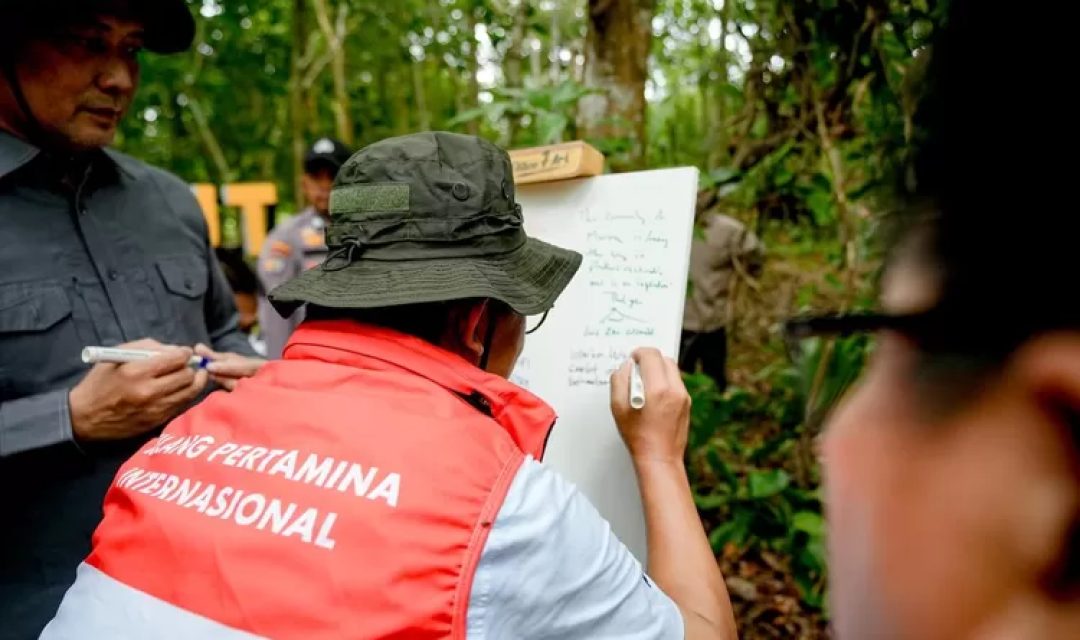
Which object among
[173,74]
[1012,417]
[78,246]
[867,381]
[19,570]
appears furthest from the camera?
[173,74]

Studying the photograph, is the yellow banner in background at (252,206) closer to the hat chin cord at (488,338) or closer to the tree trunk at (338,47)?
the tree trunk at (338,47)

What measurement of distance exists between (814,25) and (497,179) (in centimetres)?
148

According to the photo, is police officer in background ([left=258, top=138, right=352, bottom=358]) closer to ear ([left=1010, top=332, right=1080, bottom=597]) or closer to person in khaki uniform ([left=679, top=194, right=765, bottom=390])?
person in khaki uniform ([left=679, top=194, right=765, bottom=390])

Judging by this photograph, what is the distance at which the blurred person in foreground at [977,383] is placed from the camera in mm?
354

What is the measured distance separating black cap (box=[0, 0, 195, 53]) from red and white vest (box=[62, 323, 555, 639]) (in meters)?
1.06

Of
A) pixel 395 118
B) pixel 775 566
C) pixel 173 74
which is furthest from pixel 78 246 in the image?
pixel 395 118

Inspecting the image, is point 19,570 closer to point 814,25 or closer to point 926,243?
point 926,243

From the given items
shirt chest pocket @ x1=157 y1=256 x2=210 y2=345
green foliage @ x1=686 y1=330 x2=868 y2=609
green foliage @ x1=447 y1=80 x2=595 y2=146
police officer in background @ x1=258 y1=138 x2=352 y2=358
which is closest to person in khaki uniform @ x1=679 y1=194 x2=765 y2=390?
green foliage @ x1=686 y1=330 x2=868 y2=609

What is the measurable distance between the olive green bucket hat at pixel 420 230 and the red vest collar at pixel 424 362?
0.19 ft

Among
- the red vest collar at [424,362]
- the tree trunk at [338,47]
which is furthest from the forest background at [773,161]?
the tree trunk at [338,47]

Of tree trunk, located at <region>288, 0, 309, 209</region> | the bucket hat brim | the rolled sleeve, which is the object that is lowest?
the rolled sleeve

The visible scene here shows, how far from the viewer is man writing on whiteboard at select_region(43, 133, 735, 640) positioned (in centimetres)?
90

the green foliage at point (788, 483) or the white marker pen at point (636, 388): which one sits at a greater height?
the white marker pen at point (636, 388)

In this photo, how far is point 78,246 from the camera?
1.70m
